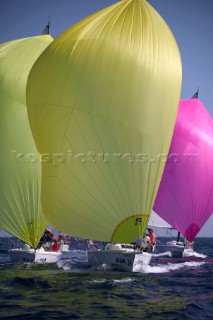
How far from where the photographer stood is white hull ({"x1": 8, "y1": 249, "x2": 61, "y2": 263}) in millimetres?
19062

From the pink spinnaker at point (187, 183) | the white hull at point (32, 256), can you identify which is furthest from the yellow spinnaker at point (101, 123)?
the pink spinnaker at point (187, 183)

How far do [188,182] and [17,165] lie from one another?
445 inches

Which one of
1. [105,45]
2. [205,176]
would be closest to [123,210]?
[105,45]

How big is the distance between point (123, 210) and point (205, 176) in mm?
13061

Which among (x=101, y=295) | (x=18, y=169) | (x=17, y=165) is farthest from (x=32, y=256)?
(x=101, y=295)

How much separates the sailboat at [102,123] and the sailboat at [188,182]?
10689mm

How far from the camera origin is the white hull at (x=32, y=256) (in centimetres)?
1906

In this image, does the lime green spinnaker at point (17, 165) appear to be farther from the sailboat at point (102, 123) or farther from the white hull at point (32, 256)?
the sailboat at point (102, 123)

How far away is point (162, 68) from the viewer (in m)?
14.6

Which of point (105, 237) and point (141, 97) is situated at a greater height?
point (141, 97)

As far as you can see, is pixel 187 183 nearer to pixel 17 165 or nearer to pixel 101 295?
pixel 17 165

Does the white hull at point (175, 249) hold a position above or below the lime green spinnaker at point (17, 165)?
below

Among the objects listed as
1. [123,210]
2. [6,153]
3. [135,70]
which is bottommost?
[123,210]

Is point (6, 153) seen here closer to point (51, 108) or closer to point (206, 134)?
point (51, 108)
